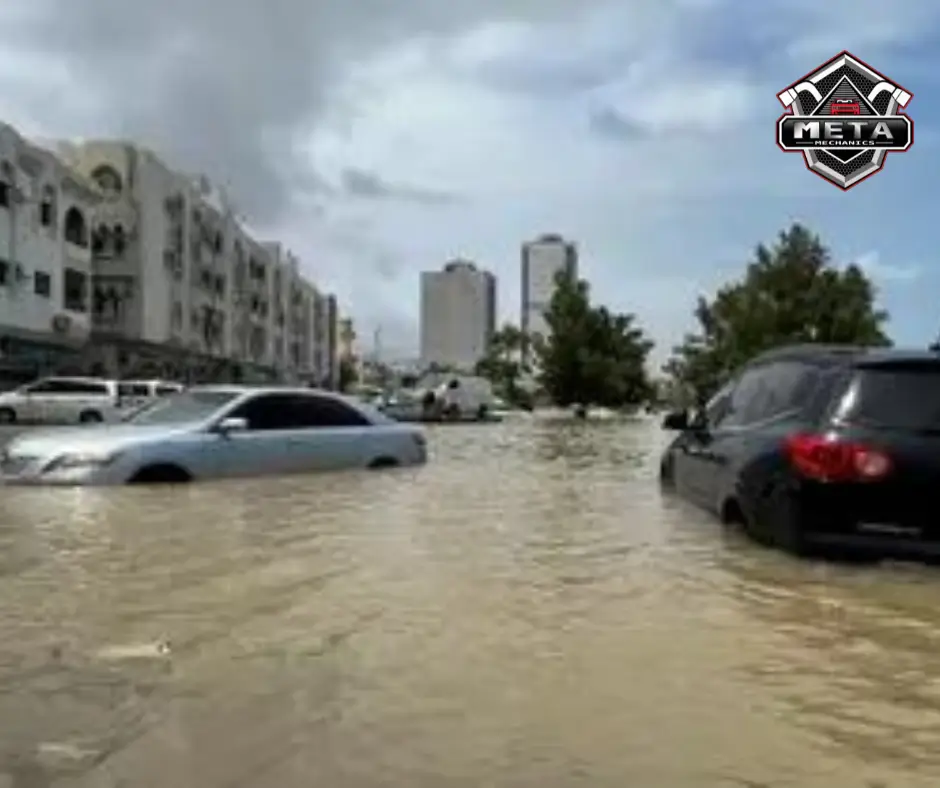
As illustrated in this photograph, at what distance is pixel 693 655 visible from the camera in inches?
244

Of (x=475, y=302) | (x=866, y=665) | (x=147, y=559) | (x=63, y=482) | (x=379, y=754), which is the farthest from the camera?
(x=475, y=302)

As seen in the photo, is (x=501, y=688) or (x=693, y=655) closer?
(x=501, y=688)

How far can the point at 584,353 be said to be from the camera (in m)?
62.6

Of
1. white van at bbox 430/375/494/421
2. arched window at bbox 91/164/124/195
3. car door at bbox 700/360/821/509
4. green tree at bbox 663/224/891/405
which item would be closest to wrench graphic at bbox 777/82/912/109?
car door at bbox 700/360/821/509

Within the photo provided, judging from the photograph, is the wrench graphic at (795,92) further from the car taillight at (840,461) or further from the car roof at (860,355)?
the car taillight at (840,461)

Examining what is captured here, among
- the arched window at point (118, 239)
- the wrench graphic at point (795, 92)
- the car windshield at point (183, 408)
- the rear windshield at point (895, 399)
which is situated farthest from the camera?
the arched window at point (118, 239)

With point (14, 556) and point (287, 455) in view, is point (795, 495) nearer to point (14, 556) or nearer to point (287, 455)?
point (14, 556)

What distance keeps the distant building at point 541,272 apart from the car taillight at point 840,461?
186 feet

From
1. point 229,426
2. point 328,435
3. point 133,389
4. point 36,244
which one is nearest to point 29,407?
point 133,389

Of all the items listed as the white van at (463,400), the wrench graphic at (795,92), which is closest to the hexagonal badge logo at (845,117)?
the wrench graphic at (795,92)

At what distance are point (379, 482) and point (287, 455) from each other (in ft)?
3.59

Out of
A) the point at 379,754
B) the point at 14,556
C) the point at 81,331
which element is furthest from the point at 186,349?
the point at 379,754

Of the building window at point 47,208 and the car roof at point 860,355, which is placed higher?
the building window at point 47,208

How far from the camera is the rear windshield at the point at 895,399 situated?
8.16 metres
